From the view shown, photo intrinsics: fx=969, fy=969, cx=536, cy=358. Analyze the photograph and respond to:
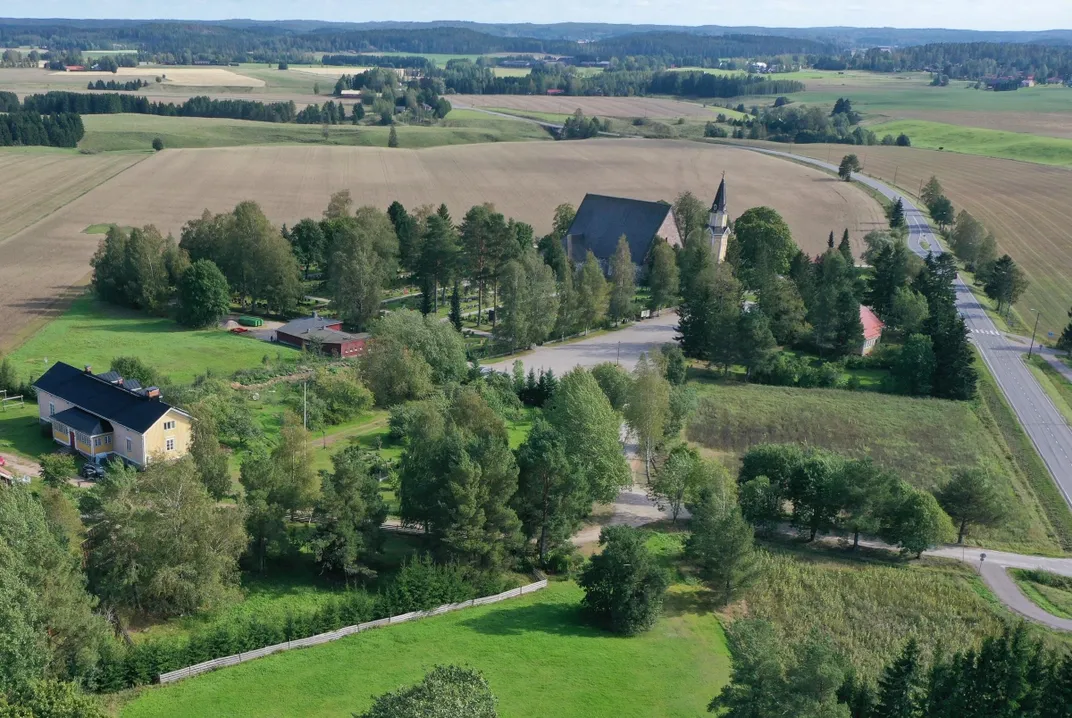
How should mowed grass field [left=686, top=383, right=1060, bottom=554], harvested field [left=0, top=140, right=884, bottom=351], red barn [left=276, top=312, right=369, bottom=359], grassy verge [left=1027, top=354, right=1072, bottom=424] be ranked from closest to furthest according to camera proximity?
1. mowed grass field [left=686, top=383, right=1060, bottom=554]
2. grassy verge [left=1027, top=354, right=1072, bottom=424]
3. red barn [left=276, top=312, right=369, bottom=359]
4. harvested field [left=0, top=140, right=884, bottom=351]

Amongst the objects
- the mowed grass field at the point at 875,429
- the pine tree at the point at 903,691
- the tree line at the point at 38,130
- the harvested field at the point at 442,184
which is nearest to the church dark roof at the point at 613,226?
the harvested field at the point at 442,184

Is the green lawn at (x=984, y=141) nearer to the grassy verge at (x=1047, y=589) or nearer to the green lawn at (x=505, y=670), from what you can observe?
the grassy verge at (x=1047, y=589)

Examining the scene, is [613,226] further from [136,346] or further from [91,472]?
[91,472]

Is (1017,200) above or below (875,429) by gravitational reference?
above

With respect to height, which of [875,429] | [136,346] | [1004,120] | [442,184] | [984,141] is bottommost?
[875,429]

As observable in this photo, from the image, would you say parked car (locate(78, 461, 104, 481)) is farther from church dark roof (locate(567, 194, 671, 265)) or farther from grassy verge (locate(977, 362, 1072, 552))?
church dark roof (locate(567, 194, 671, 265))

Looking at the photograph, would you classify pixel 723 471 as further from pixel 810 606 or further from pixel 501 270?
pixel 501 270

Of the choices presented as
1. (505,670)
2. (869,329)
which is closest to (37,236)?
(869,329)

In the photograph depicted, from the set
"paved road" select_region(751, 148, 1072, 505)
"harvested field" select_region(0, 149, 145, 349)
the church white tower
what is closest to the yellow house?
"harvested field" select_region(0, 149, 145, 349)
